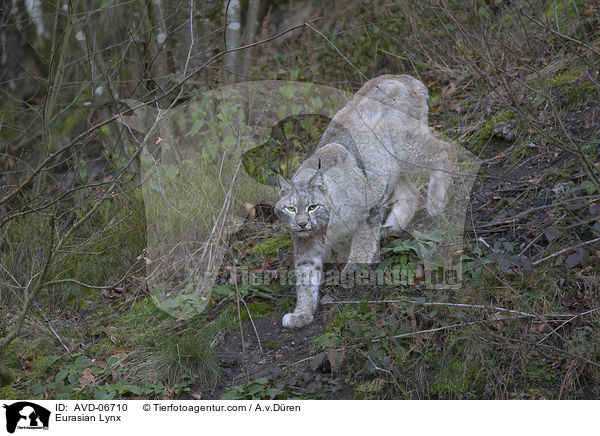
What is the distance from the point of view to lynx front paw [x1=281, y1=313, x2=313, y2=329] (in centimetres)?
423

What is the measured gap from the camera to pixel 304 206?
14.3 feet

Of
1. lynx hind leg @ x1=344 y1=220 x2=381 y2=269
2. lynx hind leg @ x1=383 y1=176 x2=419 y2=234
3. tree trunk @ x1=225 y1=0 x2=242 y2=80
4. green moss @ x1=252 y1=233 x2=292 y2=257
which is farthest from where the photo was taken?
tree trunk @ x1=225 y1=0 x2=242 y2=80

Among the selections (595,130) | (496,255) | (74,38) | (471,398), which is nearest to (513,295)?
(496,255)

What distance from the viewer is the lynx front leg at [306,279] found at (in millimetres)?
4270

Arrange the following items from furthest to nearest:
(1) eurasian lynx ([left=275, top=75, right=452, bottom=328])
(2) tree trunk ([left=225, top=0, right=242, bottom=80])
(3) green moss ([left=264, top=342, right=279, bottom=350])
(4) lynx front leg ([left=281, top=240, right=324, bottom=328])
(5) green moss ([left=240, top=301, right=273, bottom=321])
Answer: (2) tree trunk ([left=225, top=0, right=242, bottom=80])
(5) green moss ([left=240, top=301, right=273, bottom=321])
(1) eurasian lynx ([left=275, top=75, right=452, bottom=328])
(4) lynx front leg ([left=281, top=240, right=324, bottom=328])
(3) green moss ([left=264, top=342, right=279, bottom=350])

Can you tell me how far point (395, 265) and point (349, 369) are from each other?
107cm

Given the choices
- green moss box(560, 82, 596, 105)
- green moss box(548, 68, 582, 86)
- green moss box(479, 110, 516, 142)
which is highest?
green moss box(548, 68, 582, 86)

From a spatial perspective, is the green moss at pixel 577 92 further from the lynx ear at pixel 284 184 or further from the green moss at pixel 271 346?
the green moss at pixel 271 346

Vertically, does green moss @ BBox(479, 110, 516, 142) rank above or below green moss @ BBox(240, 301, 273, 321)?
above

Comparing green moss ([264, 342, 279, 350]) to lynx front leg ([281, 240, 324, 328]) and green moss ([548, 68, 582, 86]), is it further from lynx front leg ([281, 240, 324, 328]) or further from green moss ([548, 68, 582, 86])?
green moss ([548, 68, 582, 86])

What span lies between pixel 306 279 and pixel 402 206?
4.91 feet
